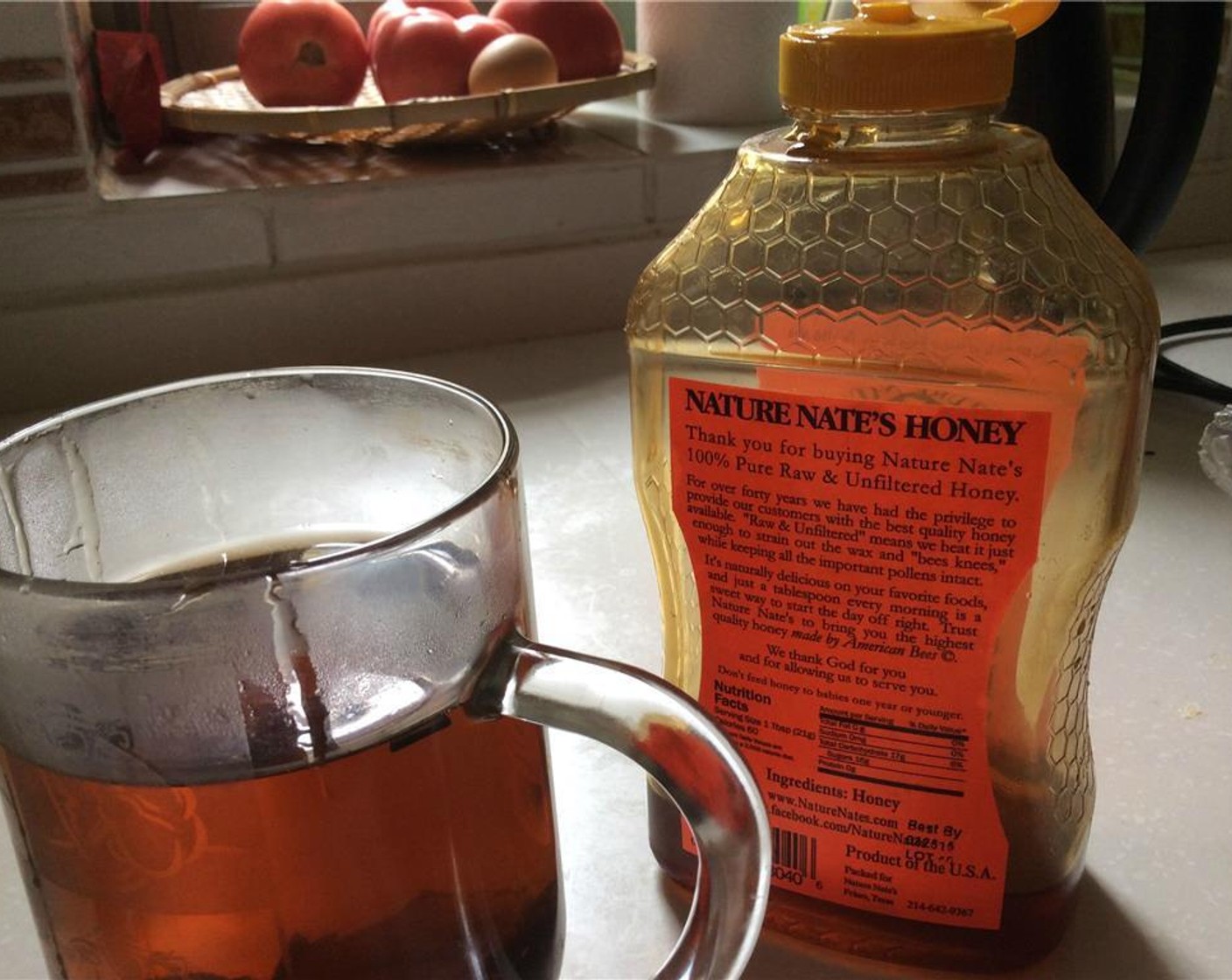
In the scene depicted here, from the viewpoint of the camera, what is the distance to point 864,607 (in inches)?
13.5

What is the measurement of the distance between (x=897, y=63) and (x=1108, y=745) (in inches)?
10.9

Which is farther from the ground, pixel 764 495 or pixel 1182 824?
pixel 764 495

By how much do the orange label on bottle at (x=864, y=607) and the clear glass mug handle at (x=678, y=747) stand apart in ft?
0.30

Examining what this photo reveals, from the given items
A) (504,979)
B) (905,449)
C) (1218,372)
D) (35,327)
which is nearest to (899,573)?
(905,449)

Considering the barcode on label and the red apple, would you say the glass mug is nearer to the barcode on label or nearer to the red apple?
the barcode on label

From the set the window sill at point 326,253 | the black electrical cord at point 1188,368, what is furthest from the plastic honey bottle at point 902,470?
the window sill at point 326,253

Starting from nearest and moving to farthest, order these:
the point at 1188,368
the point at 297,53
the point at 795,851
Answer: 1. the point at 795,851
2. the point at 1188,368
3. the point at 297,53

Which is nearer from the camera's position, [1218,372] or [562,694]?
[562,694]

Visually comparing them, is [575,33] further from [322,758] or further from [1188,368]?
[322,758]

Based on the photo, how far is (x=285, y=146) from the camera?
0.94 meters

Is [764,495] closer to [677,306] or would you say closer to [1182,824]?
[677,306]

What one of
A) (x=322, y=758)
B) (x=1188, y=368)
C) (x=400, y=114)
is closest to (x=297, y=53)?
(x=400, y=114)

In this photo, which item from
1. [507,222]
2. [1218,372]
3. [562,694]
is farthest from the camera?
[507,222]

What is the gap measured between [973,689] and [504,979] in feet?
0.48
